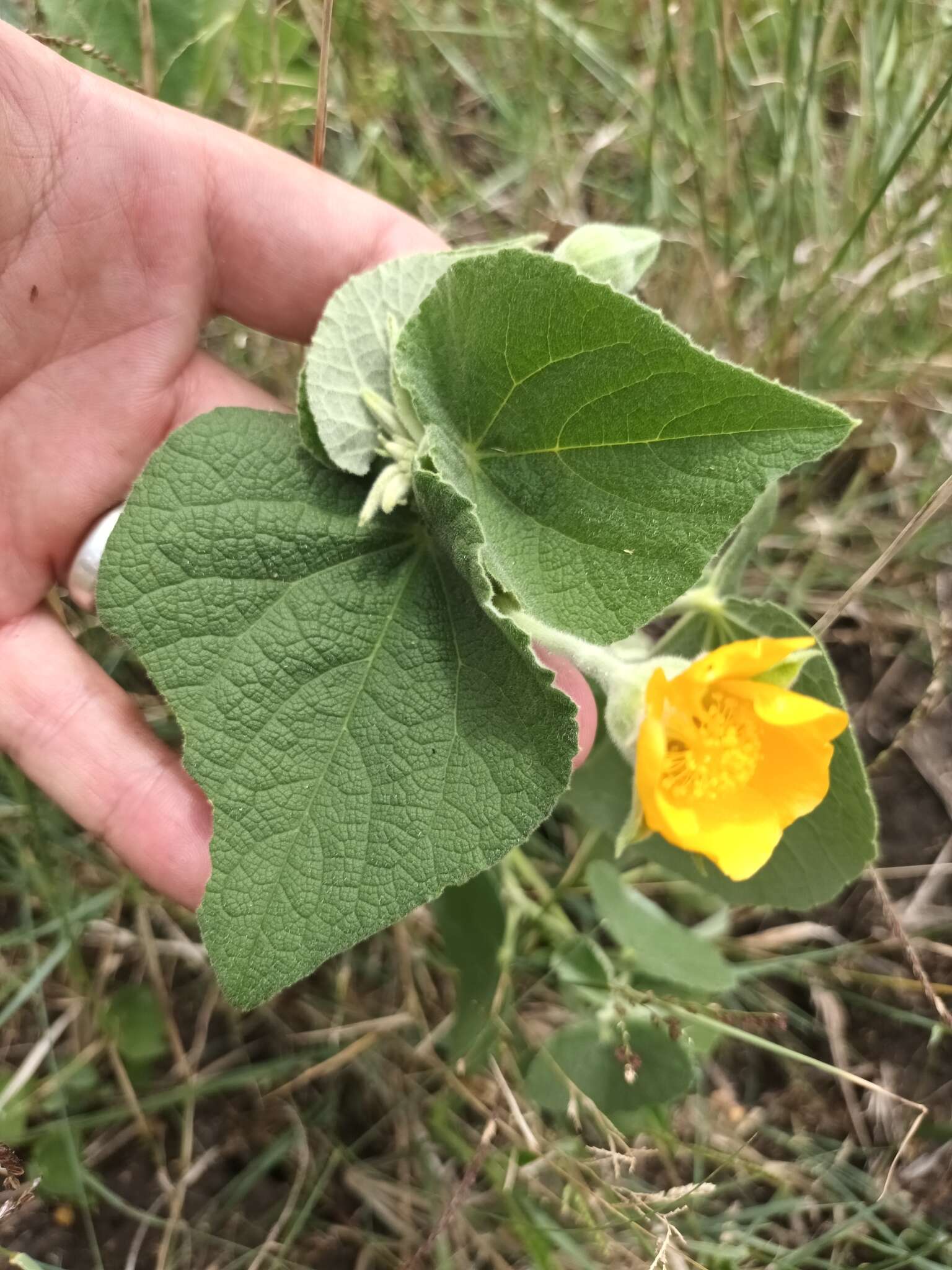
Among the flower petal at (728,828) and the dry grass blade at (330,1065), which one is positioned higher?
the flower petal at (728,828)

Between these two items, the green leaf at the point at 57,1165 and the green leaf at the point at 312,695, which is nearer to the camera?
the green leaf at the point at 312,695

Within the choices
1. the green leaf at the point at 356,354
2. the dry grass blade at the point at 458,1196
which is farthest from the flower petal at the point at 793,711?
the dry grass blade at the point at 458,1196

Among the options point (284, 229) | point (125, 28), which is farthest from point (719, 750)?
point (125, 28)

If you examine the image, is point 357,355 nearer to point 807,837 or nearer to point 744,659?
point 744,659

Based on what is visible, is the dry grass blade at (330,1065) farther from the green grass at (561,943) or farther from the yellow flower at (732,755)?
the yellow flower at (732,755)

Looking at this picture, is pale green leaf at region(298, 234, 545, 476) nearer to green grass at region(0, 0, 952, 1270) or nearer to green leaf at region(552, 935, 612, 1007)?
green grass at region(0, 0, 952, 1270)

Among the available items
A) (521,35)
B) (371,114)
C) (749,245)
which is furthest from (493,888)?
(521,35)

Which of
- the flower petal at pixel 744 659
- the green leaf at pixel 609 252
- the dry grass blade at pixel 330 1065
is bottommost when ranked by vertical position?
the dry grass blade at pixel 330 1065
